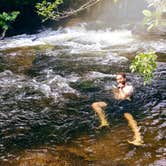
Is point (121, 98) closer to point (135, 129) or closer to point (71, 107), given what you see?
point (135, 129)

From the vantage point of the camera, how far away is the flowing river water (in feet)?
21.9

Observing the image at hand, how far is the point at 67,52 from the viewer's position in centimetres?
1398

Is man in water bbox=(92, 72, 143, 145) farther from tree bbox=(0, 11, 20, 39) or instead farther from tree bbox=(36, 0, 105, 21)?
tree bbox=(36, 0, 105, 21)

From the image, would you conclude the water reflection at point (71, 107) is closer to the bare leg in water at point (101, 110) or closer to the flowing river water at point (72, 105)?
the flowing river water at point (72, 105)

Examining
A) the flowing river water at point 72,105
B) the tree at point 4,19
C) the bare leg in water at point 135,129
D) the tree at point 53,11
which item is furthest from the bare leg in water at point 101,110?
the tree at point 53,11

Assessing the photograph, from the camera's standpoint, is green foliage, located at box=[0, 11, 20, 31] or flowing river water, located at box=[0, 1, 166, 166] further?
green foliage, located at box=[0, 11, 20, 31]

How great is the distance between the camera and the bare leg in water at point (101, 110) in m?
7.96

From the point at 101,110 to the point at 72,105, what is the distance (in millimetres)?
913

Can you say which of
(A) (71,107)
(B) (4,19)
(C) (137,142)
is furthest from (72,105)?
(B) (4,19)

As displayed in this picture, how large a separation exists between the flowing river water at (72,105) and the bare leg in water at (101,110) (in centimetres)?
11

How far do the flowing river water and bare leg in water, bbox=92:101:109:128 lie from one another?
0.11 meters

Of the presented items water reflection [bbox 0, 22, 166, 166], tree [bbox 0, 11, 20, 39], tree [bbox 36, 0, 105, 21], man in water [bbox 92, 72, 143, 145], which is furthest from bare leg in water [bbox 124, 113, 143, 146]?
tree [bbox 0, 11, 20, 39]

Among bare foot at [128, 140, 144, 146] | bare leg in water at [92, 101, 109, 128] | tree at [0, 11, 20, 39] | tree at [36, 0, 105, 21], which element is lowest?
bare foot at [128, 140, 144, 146]

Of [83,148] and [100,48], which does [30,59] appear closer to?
[100,48]
